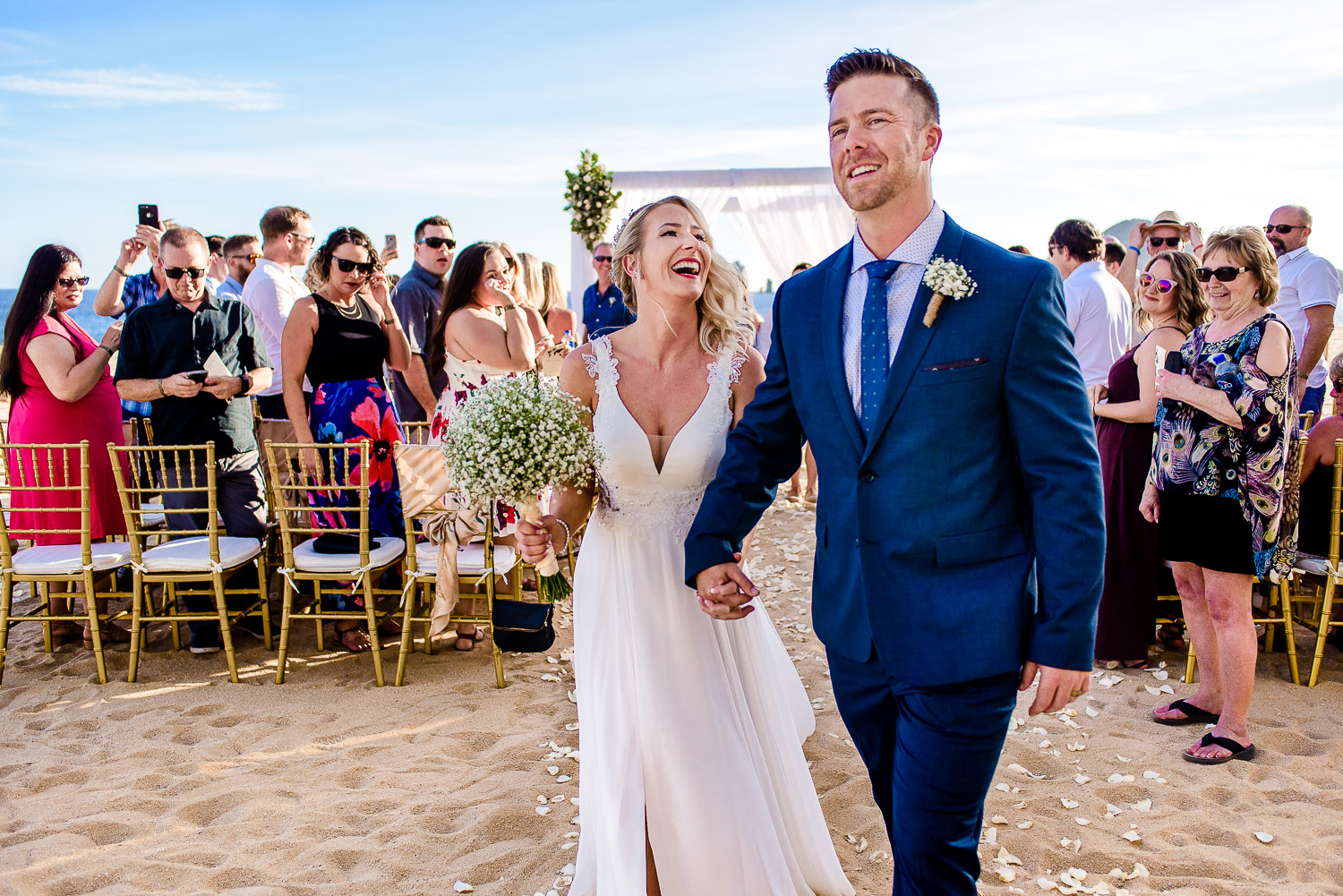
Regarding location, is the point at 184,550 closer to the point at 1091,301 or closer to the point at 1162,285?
the point at 1162,285

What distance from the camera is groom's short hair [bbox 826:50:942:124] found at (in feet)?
6.72

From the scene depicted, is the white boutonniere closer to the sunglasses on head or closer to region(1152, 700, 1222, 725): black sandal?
the sunglasses on head

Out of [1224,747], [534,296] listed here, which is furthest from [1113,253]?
[534,296]

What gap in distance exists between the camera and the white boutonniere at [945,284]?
1.93 meters

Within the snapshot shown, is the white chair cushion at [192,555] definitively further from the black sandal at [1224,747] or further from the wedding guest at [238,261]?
the black sandal at [1224,747]

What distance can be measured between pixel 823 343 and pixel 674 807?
5.13 ft

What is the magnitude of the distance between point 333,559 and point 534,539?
9.42 feet

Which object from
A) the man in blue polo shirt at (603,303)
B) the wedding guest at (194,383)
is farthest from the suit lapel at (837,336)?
the man in blue polo shirt at (603,303)

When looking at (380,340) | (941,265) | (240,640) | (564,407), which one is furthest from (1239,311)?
(240,640)

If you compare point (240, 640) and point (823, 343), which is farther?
point (240, 640)

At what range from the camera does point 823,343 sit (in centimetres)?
217

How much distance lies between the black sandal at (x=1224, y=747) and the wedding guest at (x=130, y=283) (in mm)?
6906

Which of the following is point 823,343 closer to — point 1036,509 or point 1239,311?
point 1036,509

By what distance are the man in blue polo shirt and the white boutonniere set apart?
25.0 feet
